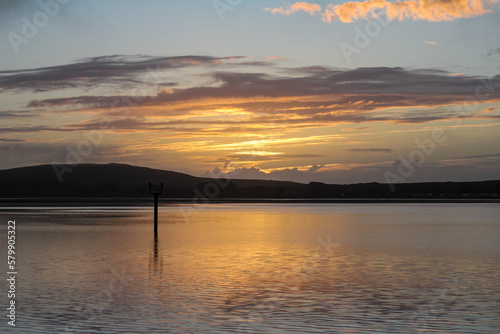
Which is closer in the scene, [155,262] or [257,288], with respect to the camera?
[257,288]

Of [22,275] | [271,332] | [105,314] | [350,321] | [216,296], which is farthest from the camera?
[22,275]

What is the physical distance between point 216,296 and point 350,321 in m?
6.36

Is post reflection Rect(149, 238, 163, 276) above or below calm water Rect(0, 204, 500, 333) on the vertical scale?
below

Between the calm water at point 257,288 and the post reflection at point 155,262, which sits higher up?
the calm water at point 257,288

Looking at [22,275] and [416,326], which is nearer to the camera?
[416,326]

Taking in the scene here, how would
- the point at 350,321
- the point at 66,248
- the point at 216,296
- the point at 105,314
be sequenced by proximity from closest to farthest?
1. the point at 350,321
2. the point at 105,314
3. the point at 216,296
4. the point at 66,248

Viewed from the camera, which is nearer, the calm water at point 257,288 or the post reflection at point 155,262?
the calm water at point 257,288

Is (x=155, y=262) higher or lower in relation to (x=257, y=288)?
lower

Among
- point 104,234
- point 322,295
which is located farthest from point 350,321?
point 104,234

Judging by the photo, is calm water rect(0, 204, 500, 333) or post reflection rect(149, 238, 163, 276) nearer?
calm water rect(0, 204, 500, 333)

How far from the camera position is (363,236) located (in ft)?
191

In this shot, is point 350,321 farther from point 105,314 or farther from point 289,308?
point 105,314

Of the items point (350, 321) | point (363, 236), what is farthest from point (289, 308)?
point (363, 236)

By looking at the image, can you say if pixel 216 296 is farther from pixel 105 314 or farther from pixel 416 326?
pixel 416 326
